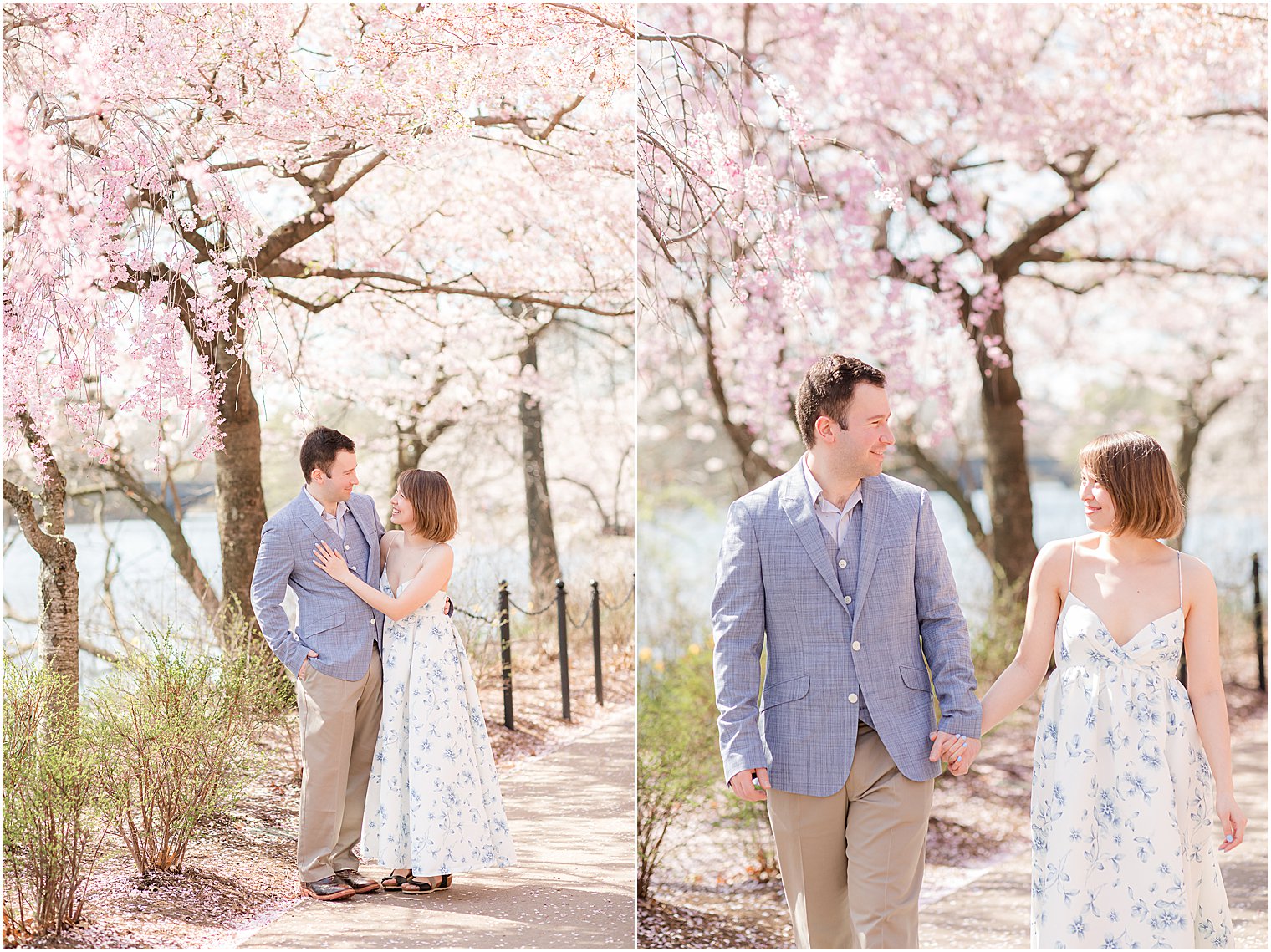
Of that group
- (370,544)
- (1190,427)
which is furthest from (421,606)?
(1190,427)

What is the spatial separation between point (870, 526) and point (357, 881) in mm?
1747

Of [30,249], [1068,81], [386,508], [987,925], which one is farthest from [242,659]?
[1068,81]

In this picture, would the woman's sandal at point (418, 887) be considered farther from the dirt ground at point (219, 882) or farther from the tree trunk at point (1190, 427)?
the tree trunk at point (1190, 427)

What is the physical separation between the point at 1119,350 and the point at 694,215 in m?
7.42

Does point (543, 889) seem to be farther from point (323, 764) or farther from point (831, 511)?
point (831, 511)

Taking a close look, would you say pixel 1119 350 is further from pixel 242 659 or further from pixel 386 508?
pixel 242 659

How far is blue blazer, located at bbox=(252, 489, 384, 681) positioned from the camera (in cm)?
295

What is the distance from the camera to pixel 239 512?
3.36m

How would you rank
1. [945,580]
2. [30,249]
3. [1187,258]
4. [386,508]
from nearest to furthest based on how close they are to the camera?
[945,580] < [30,249] < [386,508] < [1187,258]

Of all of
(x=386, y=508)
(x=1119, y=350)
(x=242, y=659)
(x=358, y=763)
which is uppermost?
(x=1119, y=350)

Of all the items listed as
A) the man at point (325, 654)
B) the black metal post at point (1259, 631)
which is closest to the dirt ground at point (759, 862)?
the man at point (325, 654)

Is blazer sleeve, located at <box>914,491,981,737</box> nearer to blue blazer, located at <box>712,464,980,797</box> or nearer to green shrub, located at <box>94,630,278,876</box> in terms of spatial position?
blue blazer, located at <box>712,464,980,797</box>

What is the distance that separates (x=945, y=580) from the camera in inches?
86.5

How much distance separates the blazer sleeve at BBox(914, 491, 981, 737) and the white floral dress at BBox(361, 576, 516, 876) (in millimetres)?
1353
